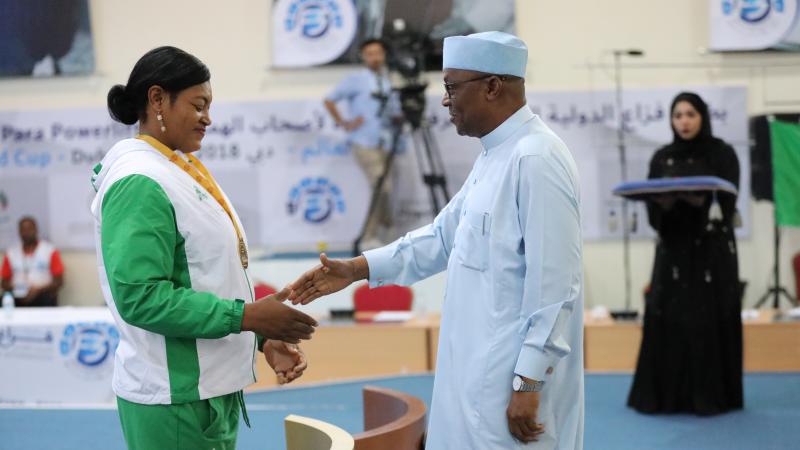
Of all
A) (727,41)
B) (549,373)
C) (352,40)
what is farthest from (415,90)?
(549,373)

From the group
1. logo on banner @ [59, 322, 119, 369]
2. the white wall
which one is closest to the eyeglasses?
logo on banner @ [59, 322, 119, 369]

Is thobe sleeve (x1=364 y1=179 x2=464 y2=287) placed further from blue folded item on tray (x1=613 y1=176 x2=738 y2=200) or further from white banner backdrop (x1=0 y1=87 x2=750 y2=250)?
white banner backdrop (x1=0 y1=87 x2=750 y2=250)

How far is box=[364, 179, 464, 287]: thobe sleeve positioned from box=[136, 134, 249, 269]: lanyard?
0.49m

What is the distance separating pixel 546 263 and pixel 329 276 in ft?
2.33

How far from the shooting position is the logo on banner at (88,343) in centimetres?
531

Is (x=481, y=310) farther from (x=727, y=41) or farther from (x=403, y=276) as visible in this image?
(x=727, y=41)

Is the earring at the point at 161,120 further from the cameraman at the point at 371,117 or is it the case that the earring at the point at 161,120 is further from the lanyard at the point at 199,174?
the cameraman at the point at 371,117

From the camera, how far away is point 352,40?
867 centimetres

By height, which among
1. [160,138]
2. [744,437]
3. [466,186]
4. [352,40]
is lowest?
[744,437]

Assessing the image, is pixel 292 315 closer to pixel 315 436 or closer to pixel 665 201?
pixel 315 436

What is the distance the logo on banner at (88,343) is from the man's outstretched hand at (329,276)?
9.51 ft

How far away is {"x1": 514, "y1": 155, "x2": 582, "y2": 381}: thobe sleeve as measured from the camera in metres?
2.24

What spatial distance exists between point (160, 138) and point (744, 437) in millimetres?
3306

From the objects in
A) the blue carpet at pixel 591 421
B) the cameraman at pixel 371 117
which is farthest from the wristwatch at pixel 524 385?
the cameraman at pixel 371 117
